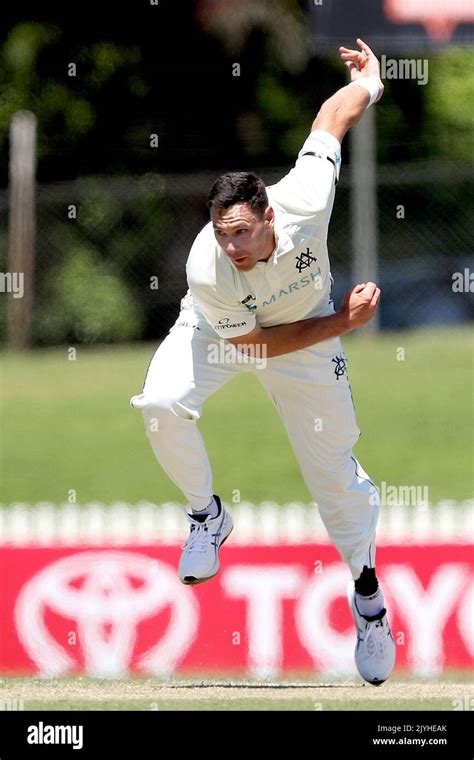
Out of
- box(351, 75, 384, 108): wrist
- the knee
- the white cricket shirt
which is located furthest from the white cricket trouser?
box(351, 75, 384, 108): wrist

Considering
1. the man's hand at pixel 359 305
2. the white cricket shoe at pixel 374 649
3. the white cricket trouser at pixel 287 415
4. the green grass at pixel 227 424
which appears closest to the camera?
the man's hand at pixel 359 305

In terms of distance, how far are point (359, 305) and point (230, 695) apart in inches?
82.4

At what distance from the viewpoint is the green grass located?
1523 centimetres

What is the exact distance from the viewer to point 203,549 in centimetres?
683

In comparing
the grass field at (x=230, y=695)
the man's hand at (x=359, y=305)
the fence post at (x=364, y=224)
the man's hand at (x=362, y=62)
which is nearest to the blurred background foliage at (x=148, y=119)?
the fence post at (x=364, y=224)

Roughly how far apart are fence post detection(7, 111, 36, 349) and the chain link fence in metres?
0.11

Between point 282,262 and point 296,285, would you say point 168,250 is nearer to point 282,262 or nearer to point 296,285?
point 296,285

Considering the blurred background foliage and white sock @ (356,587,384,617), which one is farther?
the blurred background foliage

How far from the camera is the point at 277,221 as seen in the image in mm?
6355

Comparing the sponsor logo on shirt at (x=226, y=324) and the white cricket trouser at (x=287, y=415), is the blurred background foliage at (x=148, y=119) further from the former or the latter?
the sponsor logo on shirt at (x=226, y=324)

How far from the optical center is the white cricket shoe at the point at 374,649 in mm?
7191

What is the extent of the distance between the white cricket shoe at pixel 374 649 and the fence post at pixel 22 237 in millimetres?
10462

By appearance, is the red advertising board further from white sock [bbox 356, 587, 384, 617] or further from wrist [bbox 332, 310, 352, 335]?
wrist [bbox 332, 310, 352, 335]

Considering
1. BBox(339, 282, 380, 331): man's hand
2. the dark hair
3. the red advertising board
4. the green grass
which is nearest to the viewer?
the dark hair
